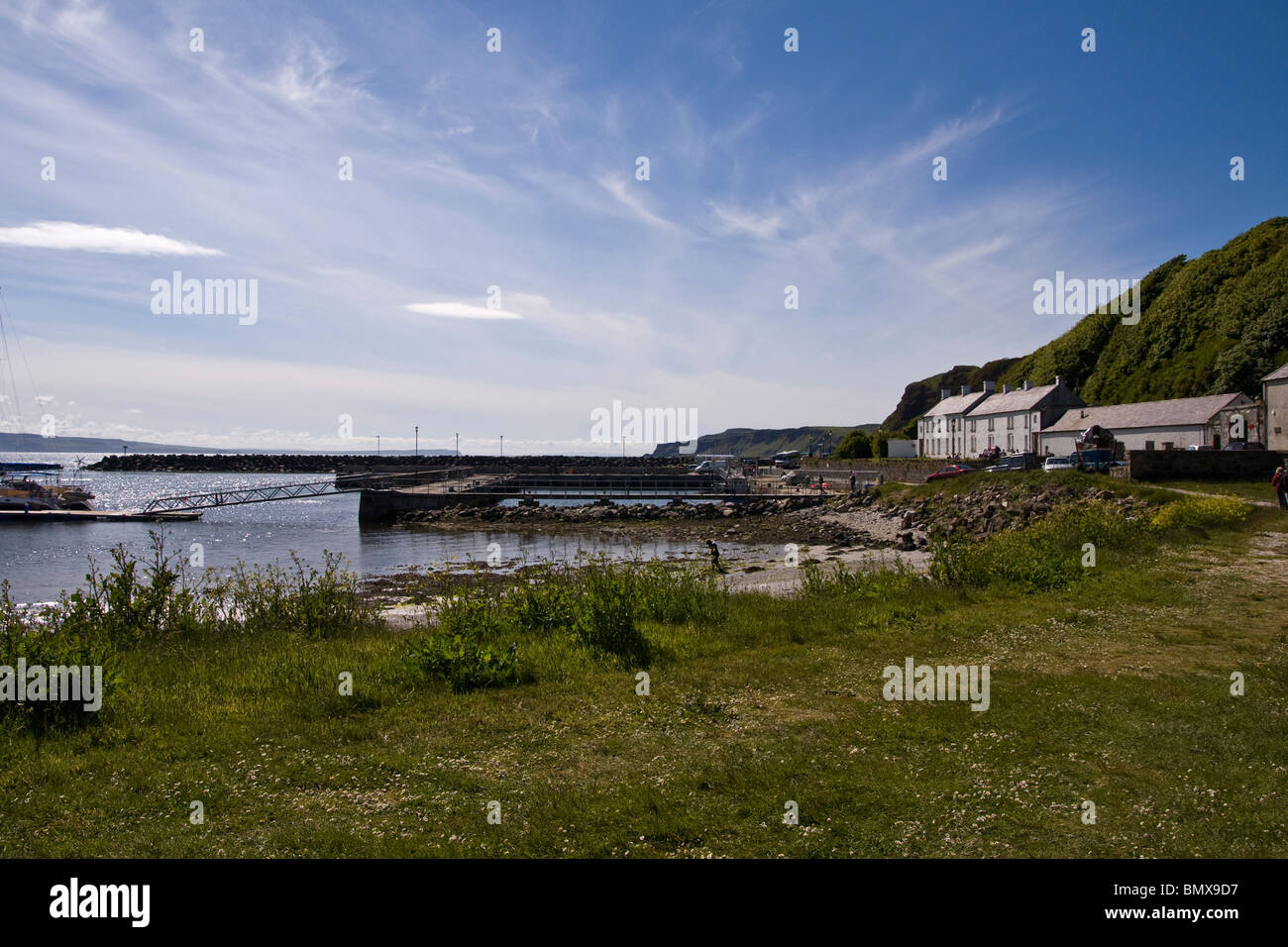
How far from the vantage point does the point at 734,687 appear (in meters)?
11.0

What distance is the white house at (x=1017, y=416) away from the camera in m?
77.5

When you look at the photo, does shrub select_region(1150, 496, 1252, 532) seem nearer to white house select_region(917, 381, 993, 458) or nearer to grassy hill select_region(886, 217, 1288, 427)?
white house select_region(917, 381, 993, 458)

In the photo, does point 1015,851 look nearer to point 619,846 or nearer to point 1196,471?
point 619,846

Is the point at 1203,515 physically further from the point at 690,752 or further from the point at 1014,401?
the point at 1014,401

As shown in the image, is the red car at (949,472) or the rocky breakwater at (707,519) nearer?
the rocky breakwater at (707,519)

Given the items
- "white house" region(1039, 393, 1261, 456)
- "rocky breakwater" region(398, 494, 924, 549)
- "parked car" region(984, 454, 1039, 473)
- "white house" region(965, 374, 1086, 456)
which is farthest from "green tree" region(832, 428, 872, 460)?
"parked car" region(984, 454, 1039, 473)

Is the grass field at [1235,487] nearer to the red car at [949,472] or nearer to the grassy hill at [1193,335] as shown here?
the red car at [949,472]

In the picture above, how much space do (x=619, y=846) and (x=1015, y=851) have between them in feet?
10.9

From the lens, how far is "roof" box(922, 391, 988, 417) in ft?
309

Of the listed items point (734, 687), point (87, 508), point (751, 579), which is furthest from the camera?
point (87, 508)

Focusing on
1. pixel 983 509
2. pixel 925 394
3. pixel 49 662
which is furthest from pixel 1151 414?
pixel 925 394

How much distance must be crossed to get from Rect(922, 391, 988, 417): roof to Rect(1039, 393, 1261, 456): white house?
92.7ft

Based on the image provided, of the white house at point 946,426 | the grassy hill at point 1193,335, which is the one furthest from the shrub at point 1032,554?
the grassy hill at point 1193,335
